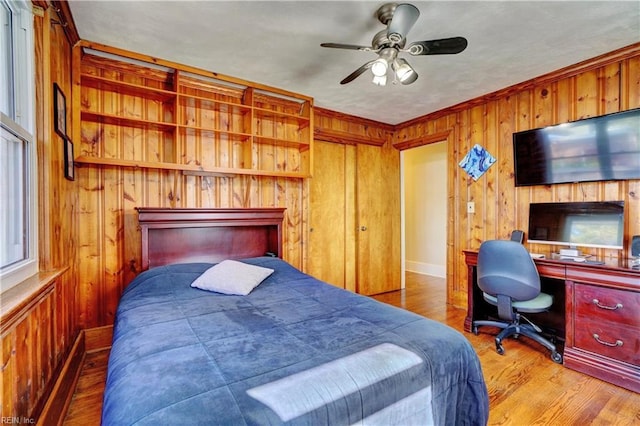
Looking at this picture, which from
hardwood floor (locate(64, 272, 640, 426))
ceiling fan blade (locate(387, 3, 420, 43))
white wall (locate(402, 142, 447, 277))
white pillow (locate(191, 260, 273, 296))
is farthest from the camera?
white wall (locate(402, 142, 447, 277))

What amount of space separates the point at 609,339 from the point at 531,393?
73 centimetres

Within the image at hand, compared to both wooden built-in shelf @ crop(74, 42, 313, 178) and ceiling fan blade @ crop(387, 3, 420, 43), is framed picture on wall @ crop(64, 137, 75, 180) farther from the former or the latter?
ceiling fan blade @ crop(387, 3, 420, 43)

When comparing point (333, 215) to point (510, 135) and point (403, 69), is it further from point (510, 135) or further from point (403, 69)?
point (403, 69)

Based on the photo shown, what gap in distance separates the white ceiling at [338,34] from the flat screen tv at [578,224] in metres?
1.24

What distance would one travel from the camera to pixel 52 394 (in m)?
1.60

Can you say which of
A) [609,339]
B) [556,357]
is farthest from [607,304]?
[556,357]

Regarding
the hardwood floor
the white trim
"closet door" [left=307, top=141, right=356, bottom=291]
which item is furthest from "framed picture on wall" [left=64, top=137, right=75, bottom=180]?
the white trim

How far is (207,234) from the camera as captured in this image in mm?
3006

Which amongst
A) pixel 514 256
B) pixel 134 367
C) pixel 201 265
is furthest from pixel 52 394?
pixel 514 256

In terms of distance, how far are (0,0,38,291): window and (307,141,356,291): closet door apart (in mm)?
2636

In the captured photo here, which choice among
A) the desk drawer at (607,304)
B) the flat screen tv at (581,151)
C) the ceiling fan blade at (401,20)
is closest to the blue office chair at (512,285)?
the desk drawer at (607,304)

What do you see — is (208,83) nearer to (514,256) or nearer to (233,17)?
(233,17)

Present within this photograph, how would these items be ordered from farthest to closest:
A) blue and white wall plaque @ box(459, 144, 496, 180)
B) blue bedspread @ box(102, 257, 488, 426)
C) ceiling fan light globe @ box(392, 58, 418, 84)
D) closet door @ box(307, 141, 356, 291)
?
1. closet door @ box(307, 141, 356, 291)
2. blue and white wall plaque @ box(459, 144, 496, 180)
3. ceiling fan light globe @ box(392, 58, 418, 84)
4. blue bedspread @ box(102, 257, 488, 426)

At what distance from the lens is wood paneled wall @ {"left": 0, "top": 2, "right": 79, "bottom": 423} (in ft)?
3.85
